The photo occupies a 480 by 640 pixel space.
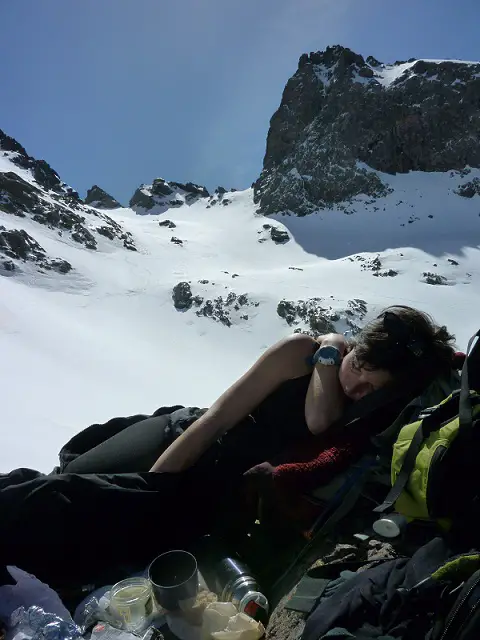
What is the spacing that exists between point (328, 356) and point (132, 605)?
5.45ft

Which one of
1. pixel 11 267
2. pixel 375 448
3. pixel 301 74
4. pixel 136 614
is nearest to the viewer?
pixel 136 614

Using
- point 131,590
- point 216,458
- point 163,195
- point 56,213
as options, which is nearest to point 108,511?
point 131,590

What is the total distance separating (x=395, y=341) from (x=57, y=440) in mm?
8832

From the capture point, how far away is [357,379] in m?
2.68

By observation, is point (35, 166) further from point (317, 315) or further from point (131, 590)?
point (131, 590)

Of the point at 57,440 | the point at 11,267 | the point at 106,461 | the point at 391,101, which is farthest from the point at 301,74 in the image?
the point at 106,461

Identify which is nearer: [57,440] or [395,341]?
[395,341]

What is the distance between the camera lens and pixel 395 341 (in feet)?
8.41

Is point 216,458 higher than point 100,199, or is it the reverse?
point 100,199

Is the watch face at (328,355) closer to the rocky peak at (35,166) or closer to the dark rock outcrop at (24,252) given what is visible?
the dark rock outcrop at (24,252)

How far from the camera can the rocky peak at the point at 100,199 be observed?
287 feet

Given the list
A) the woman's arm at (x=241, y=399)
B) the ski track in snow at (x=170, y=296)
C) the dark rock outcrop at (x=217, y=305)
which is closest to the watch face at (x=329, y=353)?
the woman's arm at (x=241, y=399)

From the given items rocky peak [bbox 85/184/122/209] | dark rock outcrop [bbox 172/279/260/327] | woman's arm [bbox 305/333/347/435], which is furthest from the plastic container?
rocky peak [bbox 85/184/122/209]

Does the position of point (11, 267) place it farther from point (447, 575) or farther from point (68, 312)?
point (447, 575)
